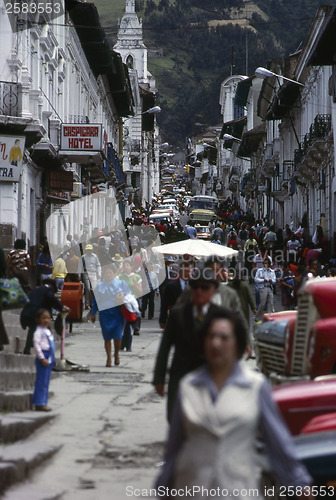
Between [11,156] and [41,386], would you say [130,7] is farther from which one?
[41,386]

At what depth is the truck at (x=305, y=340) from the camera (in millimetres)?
9047

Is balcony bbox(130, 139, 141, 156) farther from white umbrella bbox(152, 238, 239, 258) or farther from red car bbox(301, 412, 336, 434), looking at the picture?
red car bbox(301, 412, 336, 434)

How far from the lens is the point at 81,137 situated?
3117cm

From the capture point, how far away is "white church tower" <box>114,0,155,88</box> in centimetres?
10900

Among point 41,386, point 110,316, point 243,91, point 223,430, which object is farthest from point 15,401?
point 243,91

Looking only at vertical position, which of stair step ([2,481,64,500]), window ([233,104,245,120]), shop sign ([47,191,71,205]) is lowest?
stair step ([2,481,64,500])

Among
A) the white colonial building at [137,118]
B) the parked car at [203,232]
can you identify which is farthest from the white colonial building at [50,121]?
the white colonial building at [137,118]

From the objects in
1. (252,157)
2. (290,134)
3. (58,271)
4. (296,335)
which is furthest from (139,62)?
(296,335)

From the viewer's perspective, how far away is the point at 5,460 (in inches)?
300

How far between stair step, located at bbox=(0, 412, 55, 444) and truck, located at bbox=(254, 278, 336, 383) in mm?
2216

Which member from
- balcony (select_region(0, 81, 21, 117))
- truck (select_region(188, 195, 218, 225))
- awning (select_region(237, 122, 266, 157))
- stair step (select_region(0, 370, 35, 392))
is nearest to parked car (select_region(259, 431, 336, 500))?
stair step (select_region(0, 370, 35, 392))

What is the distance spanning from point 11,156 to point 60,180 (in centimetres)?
804

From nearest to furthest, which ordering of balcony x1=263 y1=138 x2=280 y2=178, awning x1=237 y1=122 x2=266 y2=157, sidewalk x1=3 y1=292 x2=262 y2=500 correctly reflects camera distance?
Result: sidewalk x1=3 y1=292 x2=262 y2=500, balcony x1=263 y1=138 x2=280 y2=178, awning x1=237 y1=122 x2=266 y2=157

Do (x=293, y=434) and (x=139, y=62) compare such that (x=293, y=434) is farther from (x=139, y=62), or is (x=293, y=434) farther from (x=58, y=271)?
(x=139, y=62)
